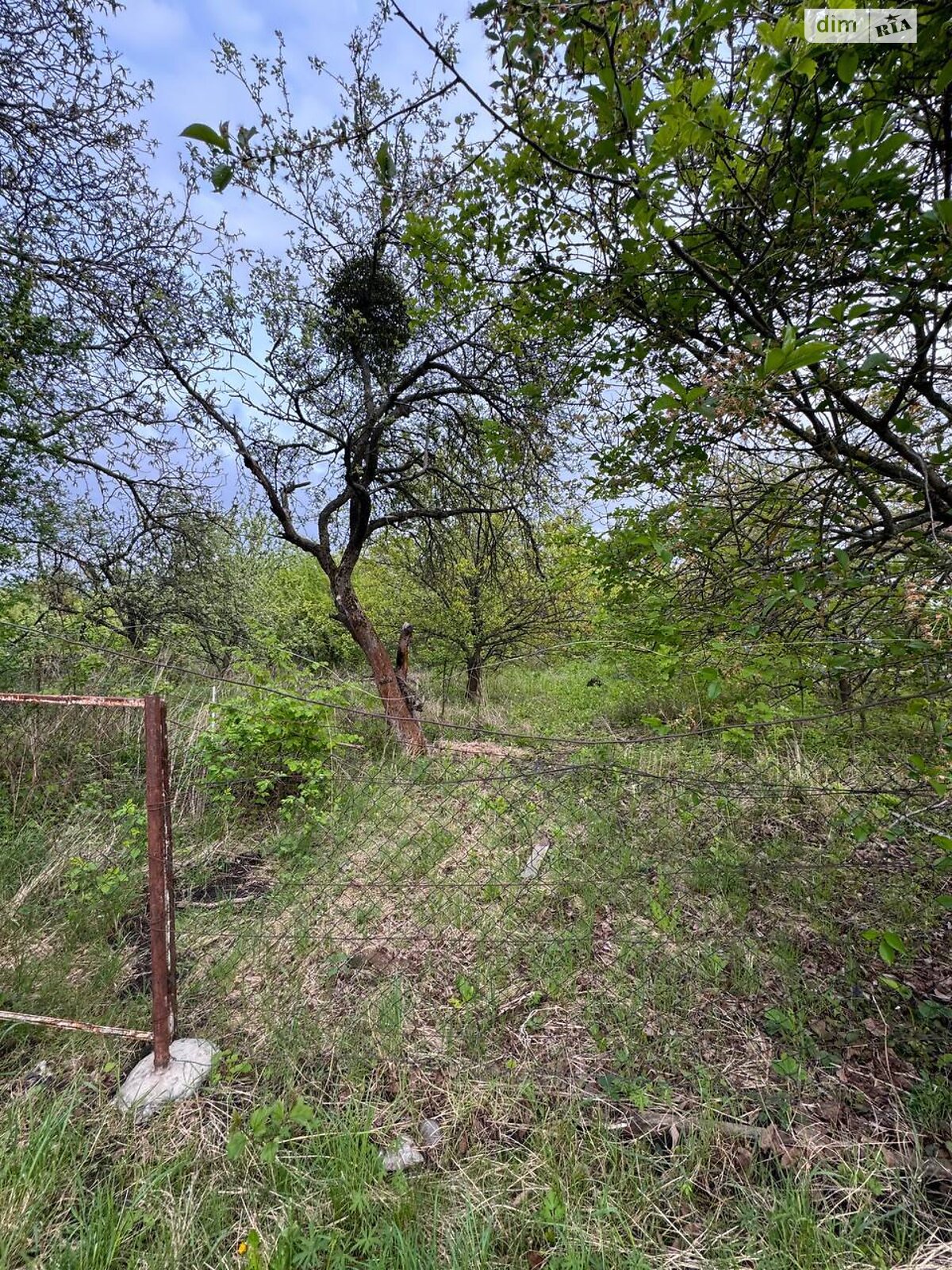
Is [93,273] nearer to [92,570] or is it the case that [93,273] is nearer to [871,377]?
[92,570]

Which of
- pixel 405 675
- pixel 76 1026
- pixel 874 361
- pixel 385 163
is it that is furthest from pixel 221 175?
pixel 405 675

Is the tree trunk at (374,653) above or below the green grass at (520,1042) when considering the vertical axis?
above

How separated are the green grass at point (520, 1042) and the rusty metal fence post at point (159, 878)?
258mm

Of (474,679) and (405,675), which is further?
(474,679)

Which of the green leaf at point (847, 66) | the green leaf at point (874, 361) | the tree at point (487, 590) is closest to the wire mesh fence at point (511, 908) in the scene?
the green leaf at point (874, 361)

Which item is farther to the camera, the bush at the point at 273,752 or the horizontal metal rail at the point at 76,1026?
the bush at the point at 273,752

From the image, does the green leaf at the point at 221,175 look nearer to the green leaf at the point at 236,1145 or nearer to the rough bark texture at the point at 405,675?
the green leaf at the point at 236,1145

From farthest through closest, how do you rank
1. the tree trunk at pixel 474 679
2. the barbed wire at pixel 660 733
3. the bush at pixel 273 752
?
the tree trunk at pixel 474 679, the bush at pixel 273 752, the barbed wire at pixel 660 733

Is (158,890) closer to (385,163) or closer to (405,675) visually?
(385,163)

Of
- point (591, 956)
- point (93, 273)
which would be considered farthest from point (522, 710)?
point (93, 273)

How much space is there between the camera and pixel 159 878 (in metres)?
1.77

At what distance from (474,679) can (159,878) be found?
20.5 feet

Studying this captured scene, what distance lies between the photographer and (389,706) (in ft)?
18.3

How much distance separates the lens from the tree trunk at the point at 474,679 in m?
7.63
